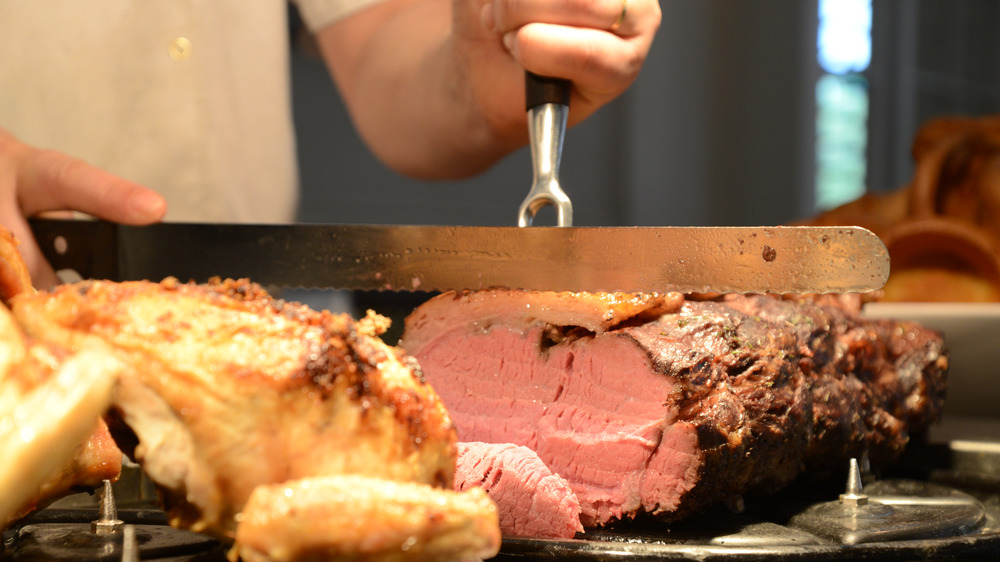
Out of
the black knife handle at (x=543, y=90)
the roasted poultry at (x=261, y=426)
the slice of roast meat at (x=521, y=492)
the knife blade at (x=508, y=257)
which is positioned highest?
the black knife handle at (x=543, y=90)

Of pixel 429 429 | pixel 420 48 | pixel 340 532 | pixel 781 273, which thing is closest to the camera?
pixel 340 532

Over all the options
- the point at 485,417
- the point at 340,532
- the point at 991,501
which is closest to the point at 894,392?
the point at 991,501

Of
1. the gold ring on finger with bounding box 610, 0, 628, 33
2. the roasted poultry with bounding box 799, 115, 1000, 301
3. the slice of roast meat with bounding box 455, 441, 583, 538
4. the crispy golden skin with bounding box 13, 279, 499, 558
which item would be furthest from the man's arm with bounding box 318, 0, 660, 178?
the roasted poultry with bounding box 799, 115, 1000, 301

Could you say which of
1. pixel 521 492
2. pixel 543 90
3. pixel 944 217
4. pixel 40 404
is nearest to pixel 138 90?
pixel 543 90

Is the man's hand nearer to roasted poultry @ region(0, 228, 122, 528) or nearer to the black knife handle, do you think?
the black knife handle

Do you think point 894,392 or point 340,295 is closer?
point 894,392

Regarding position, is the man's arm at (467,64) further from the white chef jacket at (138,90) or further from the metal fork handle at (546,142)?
the white chef jacket at (138,90)

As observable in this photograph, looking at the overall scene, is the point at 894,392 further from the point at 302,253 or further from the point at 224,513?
the point at 224,513

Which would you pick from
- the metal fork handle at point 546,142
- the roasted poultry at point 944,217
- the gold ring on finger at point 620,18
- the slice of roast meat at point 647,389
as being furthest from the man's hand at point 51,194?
the roasted poultry at point 944,217
